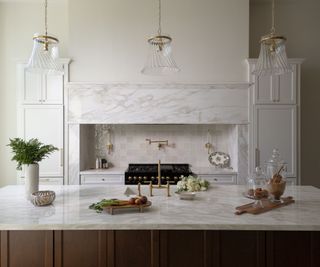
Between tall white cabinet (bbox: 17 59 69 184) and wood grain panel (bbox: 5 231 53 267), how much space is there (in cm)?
215

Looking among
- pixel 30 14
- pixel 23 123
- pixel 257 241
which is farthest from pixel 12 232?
pixel 30 14

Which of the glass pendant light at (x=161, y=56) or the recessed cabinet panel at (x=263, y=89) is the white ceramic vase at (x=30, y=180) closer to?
the glass pendant light at (x=161, y=56)

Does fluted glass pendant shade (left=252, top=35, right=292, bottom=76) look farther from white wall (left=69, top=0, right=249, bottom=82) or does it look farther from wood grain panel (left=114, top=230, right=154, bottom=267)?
white wall (left=69, top=0, right=249, bottom=82)

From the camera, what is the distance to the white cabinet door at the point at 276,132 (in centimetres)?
377

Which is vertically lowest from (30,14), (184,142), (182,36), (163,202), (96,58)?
(163,202)

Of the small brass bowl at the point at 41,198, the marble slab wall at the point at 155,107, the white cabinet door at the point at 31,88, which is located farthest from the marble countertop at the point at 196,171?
the small brass bowl at the point at 41,198

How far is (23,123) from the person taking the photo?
3.82 m

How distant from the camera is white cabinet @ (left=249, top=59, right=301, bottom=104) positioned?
12.3 ft

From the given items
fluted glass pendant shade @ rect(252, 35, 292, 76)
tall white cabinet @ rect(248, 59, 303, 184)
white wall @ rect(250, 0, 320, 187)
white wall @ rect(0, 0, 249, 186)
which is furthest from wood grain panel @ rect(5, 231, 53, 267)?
white wall @ rect(250, 0, 320, 187)

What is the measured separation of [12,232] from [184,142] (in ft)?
10.1

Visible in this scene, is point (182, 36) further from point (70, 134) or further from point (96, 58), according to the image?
point (70, 134)

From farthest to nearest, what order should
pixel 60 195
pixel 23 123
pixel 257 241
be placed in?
1. pixel 23 123
2. pixel 60 195
3. pixel 257 241

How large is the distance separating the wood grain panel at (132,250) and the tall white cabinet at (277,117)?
2.56m

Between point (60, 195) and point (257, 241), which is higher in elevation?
point (60, 195)
